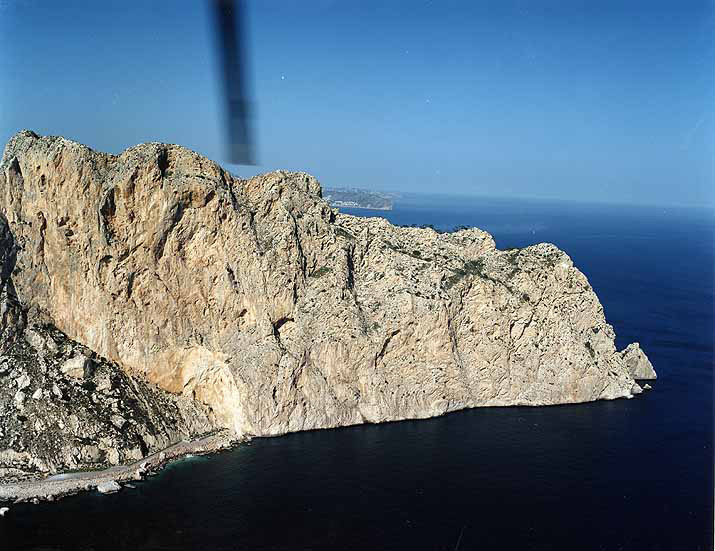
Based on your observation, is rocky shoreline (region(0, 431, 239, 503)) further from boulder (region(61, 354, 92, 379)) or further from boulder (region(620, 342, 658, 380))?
boulder (region(620, 342, 658, 380))

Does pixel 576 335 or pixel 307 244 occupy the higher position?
pixel 307 244

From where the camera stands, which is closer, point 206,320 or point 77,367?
point 77,367

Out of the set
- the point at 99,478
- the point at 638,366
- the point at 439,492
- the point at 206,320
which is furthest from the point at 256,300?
the point at 638,366

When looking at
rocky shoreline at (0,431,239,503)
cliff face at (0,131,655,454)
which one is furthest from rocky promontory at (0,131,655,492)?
rocky shoreline at (0,431,239,503)

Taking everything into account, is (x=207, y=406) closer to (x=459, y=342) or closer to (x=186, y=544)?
(x=186, y=544)

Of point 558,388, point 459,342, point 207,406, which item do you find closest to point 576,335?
point 558,388

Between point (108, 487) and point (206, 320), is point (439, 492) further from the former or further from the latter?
point (206, 320)
